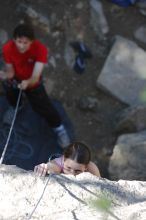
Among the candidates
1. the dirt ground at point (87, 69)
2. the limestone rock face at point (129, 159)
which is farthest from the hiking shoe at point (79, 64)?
the limestone rock face at point (129, 159)

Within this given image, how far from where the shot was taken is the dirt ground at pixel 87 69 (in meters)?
5.43

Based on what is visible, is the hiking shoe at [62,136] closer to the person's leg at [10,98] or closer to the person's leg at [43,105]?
the person's leg at [43,105]

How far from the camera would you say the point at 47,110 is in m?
5.01

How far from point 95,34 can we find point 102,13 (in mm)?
244

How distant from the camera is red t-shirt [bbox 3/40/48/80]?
14.7ft

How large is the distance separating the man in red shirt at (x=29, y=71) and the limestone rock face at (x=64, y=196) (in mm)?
1573

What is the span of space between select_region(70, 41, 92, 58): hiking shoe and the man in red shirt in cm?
94

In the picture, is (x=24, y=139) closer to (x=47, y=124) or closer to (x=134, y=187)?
(x=47, y=124)

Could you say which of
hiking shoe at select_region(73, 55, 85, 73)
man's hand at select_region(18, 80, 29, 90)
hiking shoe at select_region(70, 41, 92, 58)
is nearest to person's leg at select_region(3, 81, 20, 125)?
man's hand at select_region(18, 80, 29, 90)

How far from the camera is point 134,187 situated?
2.94 meters

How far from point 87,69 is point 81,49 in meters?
0.22

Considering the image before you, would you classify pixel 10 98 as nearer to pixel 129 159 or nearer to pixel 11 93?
pixel 11 93

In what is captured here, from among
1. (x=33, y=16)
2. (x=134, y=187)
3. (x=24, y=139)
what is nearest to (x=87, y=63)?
(x=33, y=16)

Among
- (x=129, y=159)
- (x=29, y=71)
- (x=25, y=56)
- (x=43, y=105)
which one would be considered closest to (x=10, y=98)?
(x=43, y=105)
